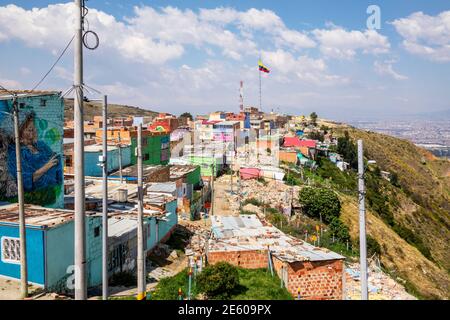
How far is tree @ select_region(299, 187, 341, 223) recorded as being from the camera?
26688 millimetres

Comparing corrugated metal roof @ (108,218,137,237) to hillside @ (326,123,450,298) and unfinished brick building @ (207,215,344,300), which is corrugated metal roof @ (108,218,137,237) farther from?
Answer: hillside @ (326,123,450,298)

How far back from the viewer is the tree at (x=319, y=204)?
2669cm

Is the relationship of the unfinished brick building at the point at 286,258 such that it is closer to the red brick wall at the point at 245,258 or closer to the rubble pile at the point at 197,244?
the red brick wall at the point at 245,258

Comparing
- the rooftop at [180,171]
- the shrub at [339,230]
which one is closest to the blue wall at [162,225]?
the rooftop at [180,171]

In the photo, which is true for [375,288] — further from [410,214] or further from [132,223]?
[410,214]

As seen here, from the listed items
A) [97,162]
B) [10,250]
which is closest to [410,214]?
[97,162]

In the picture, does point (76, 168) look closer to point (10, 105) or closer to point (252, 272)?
point (252, 272)

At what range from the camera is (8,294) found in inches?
386

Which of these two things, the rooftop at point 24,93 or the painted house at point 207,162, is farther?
the painted house at point 207,162

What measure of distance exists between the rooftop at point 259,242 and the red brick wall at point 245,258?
0.20 metres

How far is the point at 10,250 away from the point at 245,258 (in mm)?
7238

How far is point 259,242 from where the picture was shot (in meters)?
14.9
